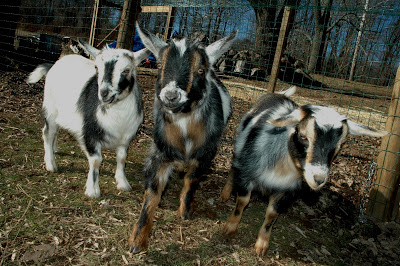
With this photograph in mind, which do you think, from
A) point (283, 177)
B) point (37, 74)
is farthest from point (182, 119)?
point (37, 74)

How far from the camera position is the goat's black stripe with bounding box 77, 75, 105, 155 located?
343 centimetres

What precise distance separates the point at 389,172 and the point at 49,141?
4351 millimetres

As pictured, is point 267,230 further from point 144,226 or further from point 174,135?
point 174,135

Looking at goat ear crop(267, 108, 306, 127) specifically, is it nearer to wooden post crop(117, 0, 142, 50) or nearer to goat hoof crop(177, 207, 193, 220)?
goat hoof crop(177, 207, 193, 220)

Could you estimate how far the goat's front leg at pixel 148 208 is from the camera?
268cm

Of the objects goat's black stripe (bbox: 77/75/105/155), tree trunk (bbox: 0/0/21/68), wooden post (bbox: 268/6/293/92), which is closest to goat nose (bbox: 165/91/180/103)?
goat's black stripe (bbox: 77/75/105/155)

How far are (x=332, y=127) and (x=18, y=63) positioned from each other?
28.9 feet

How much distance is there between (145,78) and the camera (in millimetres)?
8914

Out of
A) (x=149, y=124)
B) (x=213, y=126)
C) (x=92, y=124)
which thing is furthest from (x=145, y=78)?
(x=213, y=126)

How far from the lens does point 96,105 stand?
3471 millimetres

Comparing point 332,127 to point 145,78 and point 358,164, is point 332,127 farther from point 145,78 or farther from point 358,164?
point 145,78

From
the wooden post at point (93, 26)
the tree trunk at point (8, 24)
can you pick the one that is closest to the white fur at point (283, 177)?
the wooden post at point (93, 26)

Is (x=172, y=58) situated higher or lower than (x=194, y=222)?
higher

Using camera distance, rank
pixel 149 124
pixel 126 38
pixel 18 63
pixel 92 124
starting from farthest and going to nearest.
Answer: pixel 18 63, pixel 149 124, pixel 126 38, pixel 92 124
